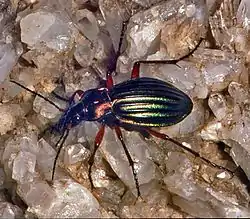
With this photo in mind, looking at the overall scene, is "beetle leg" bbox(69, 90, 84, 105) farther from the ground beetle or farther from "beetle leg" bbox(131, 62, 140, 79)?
"beetle leg" bbox(131, 62, 140, 79)

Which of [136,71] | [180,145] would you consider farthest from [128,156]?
[136,71]

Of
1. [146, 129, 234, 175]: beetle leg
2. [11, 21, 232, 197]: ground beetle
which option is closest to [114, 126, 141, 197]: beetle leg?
[11, 21, 232, 197]: ground beetle

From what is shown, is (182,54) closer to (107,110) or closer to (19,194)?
(107,110)

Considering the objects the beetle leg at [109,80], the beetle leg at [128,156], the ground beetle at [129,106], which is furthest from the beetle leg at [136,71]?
the beetle leg at [128,156]

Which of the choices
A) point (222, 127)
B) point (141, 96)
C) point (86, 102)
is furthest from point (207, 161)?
point (86, 102)

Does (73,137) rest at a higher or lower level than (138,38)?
lower

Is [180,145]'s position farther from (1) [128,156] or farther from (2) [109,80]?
(2) [109,80]
